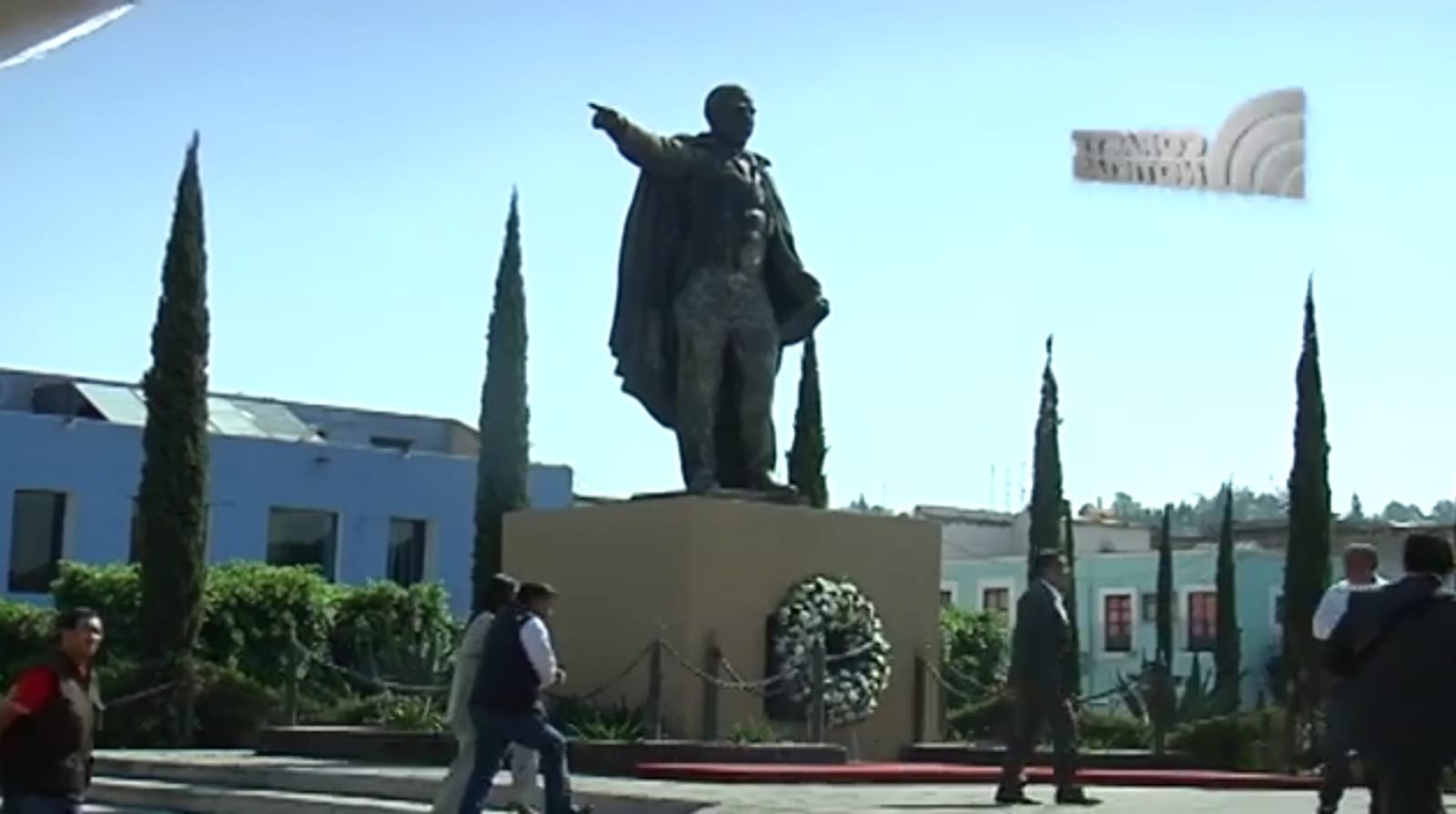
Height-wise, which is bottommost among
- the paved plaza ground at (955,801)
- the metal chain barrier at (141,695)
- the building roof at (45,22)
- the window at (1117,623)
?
the metal chain barrier at (141,695)

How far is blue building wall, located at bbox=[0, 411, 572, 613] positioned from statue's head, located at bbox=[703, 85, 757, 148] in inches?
1012

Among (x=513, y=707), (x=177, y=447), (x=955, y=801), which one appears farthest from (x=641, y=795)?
(x=177, y=447)

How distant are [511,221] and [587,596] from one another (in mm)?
19869

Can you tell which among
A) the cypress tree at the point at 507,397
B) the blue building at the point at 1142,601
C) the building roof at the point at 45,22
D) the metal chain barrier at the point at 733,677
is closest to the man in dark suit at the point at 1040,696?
the metal chain barrier at the point at 733,677

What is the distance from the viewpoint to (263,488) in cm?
4144

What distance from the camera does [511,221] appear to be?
34.7m

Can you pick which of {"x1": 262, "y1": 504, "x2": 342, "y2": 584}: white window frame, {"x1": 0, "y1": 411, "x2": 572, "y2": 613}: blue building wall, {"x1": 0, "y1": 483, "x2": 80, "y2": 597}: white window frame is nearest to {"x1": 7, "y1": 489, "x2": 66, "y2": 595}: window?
{"x1": 0, "y1": 483, "x2": 80, "y2": 597}: white window frame

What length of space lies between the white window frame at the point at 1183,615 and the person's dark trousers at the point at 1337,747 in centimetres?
4929

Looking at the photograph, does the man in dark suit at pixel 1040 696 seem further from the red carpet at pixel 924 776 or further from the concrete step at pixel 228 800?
the concrete step at pixel 228 800

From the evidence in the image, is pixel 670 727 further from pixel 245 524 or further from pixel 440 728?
pixel 245 524

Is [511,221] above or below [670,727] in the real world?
above

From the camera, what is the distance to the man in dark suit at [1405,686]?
6.57m

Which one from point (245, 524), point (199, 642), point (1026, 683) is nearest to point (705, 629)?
Answer: point (1026, 683)

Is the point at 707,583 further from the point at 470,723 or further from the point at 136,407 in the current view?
the point at 136,407
